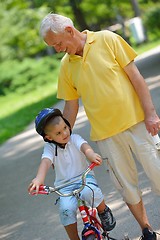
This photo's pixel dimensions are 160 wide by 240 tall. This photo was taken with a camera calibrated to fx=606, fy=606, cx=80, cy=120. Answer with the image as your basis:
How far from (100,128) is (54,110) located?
1.30 ft

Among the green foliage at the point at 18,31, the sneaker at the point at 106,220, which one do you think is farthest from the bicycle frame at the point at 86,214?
the green foliage at the point at 18,31

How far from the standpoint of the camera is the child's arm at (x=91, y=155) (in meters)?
4.16

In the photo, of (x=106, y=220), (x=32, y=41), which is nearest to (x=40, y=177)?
(x=106, y=220)

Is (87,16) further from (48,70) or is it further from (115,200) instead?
(115,200)

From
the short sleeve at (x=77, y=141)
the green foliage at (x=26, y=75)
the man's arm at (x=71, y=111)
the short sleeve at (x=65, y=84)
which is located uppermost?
the short sleeve at (x=65, y=84)

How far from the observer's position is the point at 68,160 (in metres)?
4.47

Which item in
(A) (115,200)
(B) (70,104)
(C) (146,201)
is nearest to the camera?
(B) (70,104)

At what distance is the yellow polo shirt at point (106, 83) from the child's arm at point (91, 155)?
0.22 meters

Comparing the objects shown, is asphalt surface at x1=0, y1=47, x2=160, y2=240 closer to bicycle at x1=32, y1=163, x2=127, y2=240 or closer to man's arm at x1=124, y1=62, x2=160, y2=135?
bicycle at x1=32, y1=163, x2=127, y2=240

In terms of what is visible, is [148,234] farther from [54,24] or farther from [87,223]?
[54,24]

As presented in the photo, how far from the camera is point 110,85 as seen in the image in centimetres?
440

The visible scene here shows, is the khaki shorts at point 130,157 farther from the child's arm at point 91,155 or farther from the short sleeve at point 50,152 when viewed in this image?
the short sleeve at point 50,152

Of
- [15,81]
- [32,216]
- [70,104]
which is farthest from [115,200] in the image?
[15,81]

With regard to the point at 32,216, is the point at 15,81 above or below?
below
